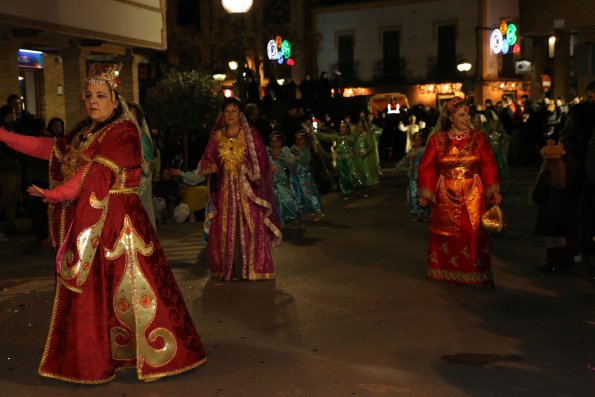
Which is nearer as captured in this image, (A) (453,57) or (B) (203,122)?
(B) (203,122)

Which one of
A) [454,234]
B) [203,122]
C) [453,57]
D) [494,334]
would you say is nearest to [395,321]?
[494,334]

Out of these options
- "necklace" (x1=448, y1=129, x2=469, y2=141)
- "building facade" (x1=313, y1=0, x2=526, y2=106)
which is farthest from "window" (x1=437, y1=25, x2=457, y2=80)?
"necklace" (x1=448, y1=129, x2=469, y2=141)

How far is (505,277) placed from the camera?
375 inches

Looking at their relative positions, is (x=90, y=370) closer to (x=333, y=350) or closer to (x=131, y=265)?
(x=131, y=265)

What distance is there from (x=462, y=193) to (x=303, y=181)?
5973 mm

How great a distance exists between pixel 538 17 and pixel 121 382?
86.8 feet

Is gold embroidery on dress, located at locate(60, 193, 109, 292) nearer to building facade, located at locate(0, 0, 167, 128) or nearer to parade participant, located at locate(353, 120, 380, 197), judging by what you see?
building facade, located at locate(0, 0, 167, 128)

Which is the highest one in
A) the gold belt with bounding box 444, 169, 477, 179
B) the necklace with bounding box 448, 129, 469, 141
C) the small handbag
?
the necklace with bounding box 448, 129, 469, 141

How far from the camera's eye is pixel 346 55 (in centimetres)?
5581

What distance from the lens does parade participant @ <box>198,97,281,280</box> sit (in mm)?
9445

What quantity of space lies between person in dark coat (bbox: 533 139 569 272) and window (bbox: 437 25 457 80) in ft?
144

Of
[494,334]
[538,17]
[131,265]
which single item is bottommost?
[494,334]

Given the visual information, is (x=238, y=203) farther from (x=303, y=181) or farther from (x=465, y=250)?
(x=303, y=181)

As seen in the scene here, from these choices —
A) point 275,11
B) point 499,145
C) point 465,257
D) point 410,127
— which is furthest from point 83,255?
point 275,11
